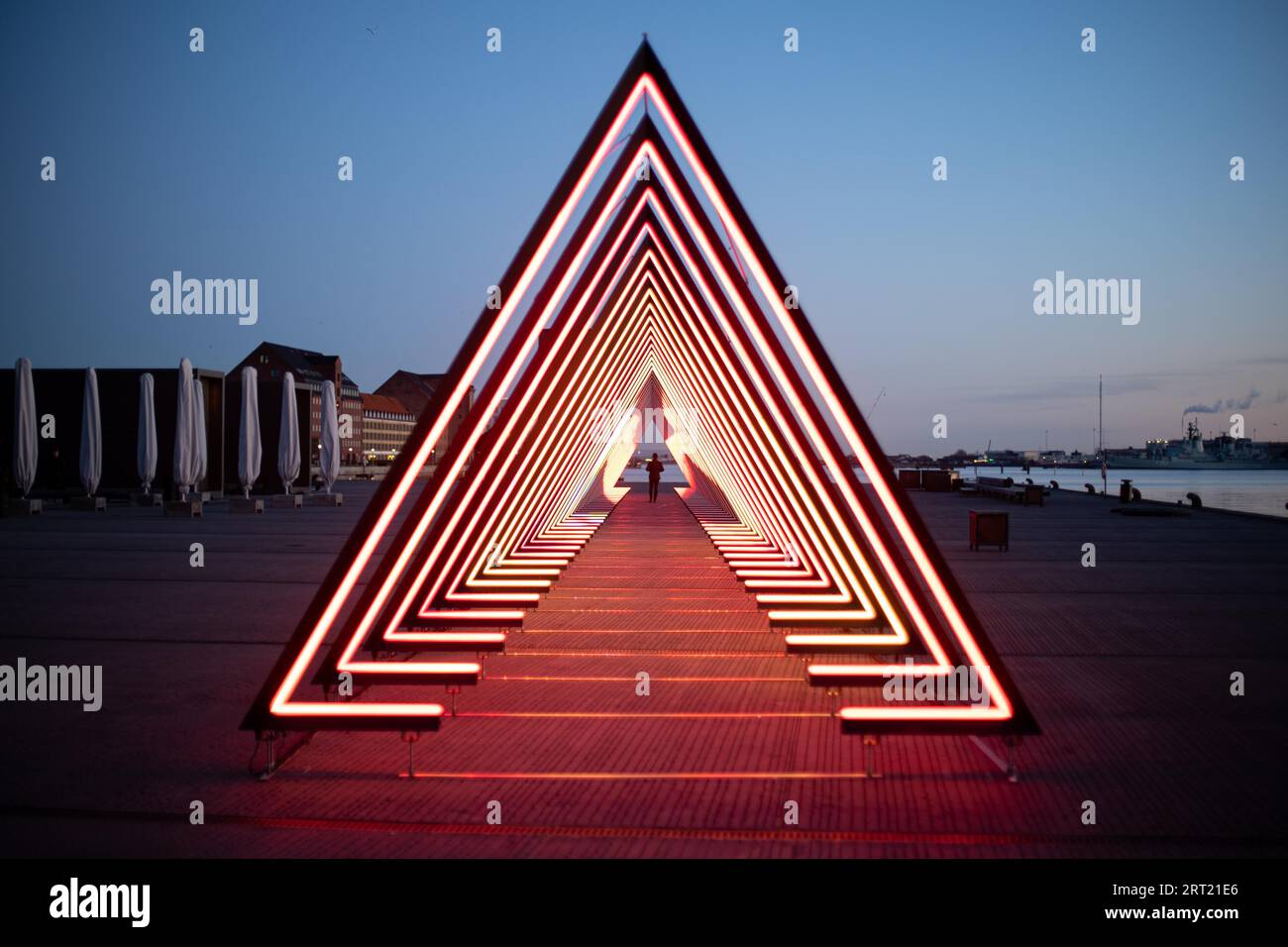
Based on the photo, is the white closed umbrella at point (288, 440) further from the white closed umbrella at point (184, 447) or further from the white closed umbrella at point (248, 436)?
the white closed umbrella at point (184, 447)

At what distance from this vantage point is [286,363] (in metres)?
119

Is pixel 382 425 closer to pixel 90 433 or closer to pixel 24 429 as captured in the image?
pixel 90 433

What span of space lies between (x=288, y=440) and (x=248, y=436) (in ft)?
6.09

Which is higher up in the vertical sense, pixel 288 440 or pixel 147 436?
pixel 147 436

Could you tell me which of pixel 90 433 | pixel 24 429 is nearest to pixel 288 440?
pixel 90 433

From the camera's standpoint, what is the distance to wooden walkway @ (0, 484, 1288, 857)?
450 centimetres

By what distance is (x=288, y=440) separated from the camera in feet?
95.9

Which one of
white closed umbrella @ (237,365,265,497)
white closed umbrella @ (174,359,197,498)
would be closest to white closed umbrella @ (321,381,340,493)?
white closed umbrella @ (237,365,265,497)

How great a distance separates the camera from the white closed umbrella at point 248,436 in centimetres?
2730

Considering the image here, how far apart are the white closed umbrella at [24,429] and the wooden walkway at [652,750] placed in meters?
16.3

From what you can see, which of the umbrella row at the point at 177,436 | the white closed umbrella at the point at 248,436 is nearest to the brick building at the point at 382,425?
the umbrella row at the point at 177,436

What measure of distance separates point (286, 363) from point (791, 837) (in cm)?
12255

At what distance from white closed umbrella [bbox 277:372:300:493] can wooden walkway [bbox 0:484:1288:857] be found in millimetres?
17689
